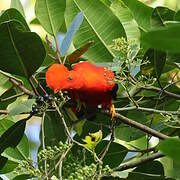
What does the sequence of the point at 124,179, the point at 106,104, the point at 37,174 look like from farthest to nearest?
1. the point at 106,104
2. the point at 124,179
3. the point at 37,174

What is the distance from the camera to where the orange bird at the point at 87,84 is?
1.34 m

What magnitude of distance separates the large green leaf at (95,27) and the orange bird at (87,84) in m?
0.05

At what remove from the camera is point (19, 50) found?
128 centimetres

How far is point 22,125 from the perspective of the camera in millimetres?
1374

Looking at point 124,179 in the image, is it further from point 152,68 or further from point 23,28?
point 23,28

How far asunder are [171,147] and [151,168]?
843 millimetres

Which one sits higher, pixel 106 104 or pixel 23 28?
pixel 23 28

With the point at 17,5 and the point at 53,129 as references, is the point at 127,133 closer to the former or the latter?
the point at 53,129

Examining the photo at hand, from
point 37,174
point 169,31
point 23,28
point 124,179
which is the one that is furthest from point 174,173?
point 169,31

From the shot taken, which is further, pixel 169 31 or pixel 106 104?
pixel 106 104

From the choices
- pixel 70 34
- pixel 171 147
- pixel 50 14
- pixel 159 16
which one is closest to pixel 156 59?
pixel 159 16

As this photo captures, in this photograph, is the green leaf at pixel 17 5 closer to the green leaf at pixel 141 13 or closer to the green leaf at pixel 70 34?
the green leaf at pixel 70 34

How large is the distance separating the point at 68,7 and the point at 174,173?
22.7 inches

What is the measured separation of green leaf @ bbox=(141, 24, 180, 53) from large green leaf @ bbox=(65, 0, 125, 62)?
0.97 meters
